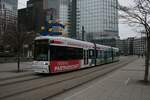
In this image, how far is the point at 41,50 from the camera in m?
16.5

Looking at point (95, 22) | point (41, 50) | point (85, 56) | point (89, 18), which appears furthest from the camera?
point (89, 18)

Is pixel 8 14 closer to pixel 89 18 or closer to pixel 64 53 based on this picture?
pixel 64 53

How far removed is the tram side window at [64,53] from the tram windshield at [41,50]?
49 centimetres

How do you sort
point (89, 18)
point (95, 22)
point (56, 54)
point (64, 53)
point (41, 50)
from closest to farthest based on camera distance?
point (41, 50) < point (56, 54) < point (64, 53) < point (95, 22) < point (89, 18)

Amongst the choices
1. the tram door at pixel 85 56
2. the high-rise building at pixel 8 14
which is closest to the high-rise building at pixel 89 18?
the high-rise building at pixel 8 14

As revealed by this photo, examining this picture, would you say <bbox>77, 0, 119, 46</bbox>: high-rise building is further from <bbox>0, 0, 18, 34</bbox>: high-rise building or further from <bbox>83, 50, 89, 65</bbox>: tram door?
<bbox>83, 50, 89, 65</bbox>: tram door

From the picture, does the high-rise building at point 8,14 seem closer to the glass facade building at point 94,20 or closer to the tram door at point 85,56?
the tram door at point 85,56

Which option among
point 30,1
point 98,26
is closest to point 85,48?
point 30,1

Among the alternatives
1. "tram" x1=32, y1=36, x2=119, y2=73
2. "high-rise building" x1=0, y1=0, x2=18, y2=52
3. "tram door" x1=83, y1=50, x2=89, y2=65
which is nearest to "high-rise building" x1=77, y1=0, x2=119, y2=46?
"high-rise building" x1=0, y1=0, x2=18, y2=52

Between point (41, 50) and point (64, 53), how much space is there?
2.38 metres

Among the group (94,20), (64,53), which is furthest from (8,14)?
(94,20)

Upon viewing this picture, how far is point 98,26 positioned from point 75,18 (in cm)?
1369

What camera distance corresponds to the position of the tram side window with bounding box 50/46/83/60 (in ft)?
53.9

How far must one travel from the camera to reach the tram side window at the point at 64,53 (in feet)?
53.9
